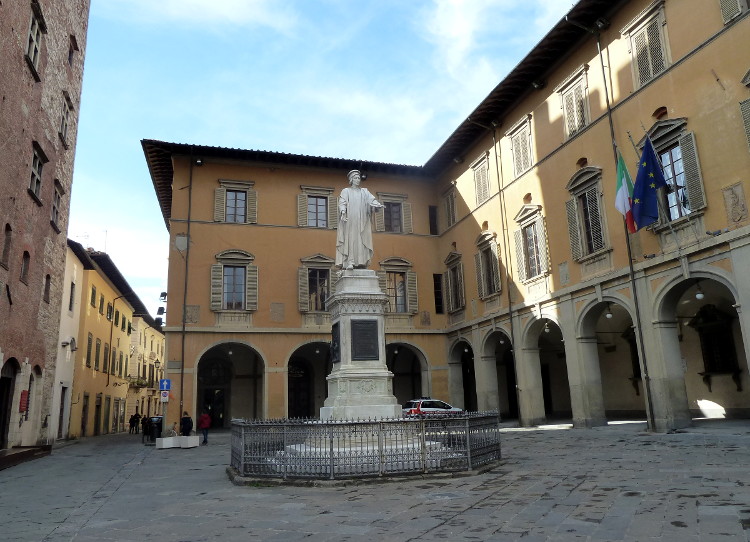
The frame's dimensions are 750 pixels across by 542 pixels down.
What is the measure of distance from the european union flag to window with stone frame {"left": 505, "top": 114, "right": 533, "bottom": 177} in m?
6.77

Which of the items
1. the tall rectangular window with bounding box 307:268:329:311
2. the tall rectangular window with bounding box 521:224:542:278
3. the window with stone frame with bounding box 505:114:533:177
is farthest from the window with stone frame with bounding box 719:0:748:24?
the tall rectangular window with bounding box 307:268:329:311

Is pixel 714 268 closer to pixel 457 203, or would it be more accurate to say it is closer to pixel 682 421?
pixel 682 421

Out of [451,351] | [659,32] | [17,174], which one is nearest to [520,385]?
[451,351]

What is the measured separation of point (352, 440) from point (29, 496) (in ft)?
16.8

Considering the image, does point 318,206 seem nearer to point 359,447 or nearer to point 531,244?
point 531,244

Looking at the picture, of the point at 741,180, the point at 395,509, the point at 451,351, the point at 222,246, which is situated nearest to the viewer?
the point at 395,509

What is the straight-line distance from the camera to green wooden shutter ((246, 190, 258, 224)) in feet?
83.0

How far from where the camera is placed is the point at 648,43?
16109 mm

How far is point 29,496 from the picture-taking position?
9164mm

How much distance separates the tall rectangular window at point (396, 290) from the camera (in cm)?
2641

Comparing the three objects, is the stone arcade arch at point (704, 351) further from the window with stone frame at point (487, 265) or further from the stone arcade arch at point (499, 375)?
the window with stone frame at point (487, 265)

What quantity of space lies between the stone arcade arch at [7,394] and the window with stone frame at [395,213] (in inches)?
624

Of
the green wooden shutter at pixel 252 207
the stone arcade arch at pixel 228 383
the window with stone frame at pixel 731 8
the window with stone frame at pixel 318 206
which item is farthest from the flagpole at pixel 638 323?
the stone arcade arch at pixel 228 383

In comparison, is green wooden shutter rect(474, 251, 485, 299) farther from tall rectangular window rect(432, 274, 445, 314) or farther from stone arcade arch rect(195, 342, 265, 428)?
stone arcade arch rect(195, 342, 265, 428)
